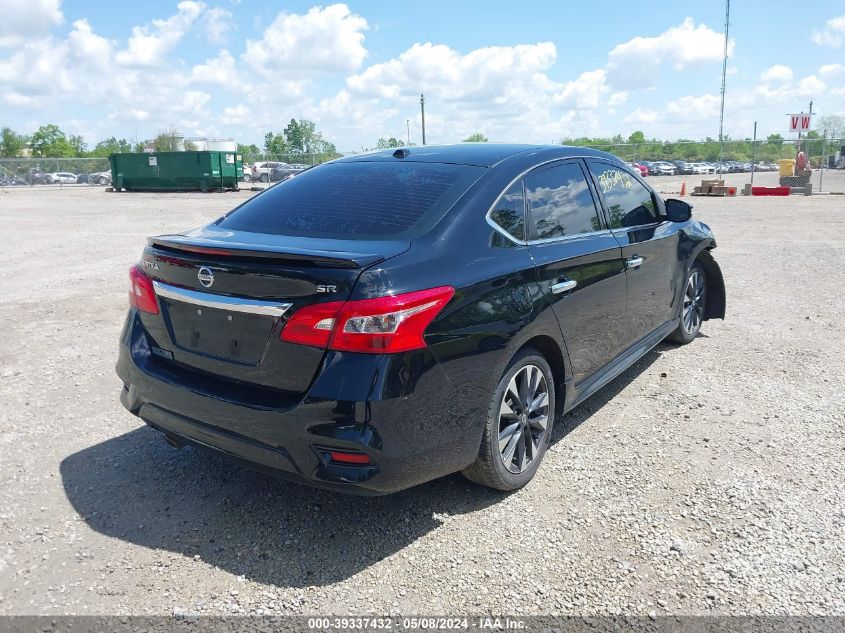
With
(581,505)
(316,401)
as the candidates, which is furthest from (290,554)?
(581,505)

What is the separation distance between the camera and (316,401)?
102 inches

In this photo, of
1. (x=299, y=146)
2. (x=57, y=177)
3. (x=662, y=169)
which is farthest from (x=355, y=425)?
(x=299, y=146)

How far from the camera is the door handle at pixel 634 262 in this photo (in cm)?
424

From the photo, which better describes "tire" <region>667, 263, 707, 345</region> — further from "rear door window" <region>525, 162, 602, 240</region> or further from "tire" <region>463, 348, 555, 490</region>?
"tire" <region>463, 348, 555, 490</region>

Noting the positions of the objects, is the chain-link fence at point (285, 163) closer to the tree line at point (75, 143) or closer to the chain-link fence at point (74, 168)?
the chain-link fence at point (74, 168)

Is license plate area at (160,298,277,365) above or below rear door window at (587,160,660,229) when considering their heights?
below

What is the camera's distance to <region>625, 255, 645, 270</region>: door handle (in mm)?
4242

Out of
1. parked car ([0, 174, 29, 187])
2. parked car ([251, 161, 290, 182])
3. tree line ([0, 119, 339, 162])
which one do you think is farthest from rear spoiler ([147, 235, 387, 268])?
tree line ([0, 119, 339, 162])

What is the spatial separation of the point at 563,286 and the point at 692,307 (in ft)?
9.38

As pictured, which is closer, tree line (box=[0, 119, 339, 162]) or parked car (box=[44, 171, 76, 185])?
parked car (box=[44, 171, 76, 185])

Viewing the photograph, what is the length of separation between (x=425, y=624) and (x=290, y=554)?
742 mm

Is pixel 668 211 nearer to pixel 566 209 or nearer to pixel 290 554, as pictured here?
pixel 566 209

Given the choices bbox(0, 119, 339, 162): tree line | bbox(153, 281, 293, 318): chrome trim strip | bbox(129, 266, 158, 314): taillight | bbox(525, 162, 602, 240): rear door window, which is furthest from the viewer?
bbox(0, 119, 339, 162): tree line

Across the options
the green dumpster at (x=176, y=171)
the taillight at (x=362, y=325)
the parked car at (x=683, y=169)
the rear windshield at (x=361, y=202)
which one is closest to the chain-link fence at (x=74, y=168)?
the green dumpster at (x=176, y=171)
